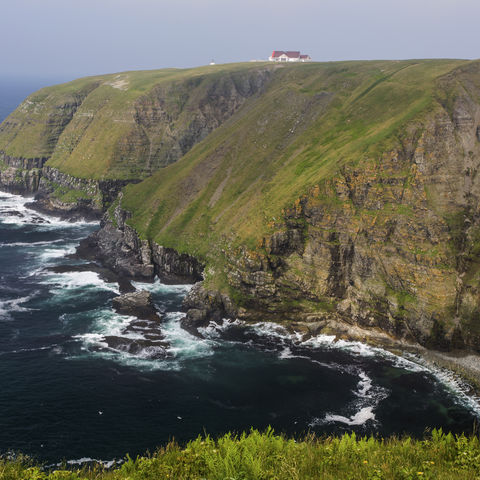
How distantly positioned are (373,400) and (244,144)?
94.9m

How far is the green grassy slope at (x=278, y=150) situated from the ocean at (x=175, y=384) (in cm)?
2760

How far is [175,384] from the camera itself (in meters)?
70.2

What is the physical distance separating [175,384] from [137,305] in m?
30.6

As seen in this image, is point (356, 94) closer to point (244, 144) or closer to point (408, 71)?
point (408, 71)

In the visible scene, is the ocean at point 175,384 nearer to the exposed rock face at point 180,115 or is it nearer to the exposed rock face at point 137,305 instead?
the exposed rock face at point 137,305

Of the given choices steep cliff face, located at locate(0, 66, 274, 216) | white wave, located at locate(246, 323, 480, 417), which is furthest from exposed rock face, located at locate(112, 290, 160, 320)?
steep cliff face, located at locate(0, 66, 274, 216)

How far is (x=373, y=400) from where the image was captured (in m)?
66.9

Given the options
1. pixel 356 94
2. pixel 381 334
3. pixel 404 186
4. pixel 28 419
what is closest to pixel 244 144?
pixel 356 94

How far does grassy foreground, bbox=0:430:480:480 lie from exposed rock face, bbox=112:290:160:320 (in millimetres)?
69400

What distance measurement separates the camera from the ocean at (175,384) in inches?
2308

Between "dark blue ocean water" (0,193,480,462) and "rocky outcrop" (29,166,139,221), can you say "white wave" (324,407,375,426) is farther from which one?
"rocky outcrop" (29,166,139,221)

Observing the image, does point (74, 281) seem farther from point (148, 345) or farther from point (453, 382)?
point (453, 382)

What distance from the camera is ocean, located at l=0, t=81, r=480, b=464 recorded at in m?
58.6

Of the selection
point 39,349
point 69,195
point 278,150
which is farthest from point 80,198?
point 39,349
